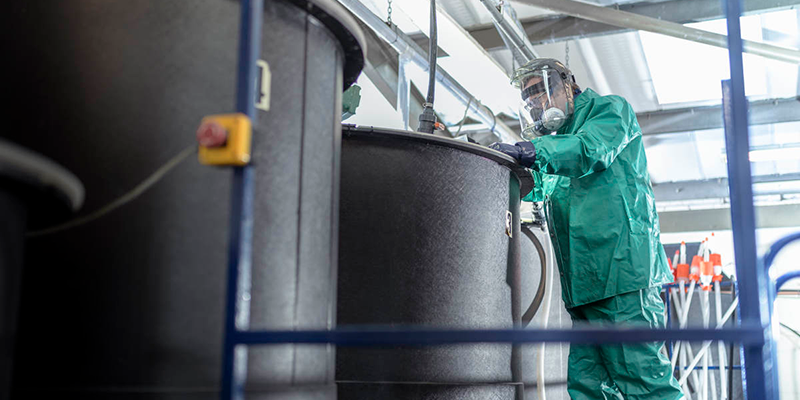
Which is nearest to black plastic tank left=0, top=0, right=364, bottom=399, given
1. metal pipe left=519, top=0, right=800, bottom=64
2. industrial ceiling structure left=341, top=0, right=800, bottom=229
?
industrial ceiling structure left=341, top=0, right=800, bottom=229

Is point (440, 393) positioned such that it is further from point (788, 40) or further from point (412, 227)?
point (788, 40)

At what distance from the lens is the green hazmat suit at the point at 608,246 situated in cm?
223

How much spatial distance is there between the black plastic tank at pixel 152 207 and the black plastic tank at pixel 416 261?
544 mm

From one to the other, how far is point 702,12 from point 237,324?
413 cm

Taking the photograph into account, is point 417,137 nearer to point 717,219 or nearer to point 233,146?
point 233,146

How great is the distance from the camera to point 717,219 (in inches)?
360

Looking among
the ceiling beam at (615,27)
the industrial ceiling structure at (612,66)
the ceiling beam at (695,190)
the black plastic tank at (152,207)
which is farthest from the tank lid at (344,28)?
the ceiling beam at (695,190)

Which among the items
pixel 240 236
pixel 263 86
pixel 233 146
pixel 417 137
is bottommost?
pixel 240 236

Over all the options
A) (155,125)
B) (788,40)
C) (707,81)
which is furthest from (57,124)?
(707,81)

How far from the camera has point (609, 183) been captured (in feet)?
7.82

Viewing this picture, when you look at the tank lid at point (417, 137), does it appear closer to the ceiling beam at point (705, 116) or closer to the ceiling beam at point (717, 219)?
the ceiling beam at point (705, 116)

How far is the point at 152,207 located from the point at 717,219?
30.0ft

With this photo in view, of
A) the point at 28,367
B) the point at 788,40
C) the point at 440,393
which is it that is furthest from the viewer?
the point at 788,40

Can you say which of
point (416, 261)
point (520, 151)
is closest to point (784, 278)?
point (520, 151)
